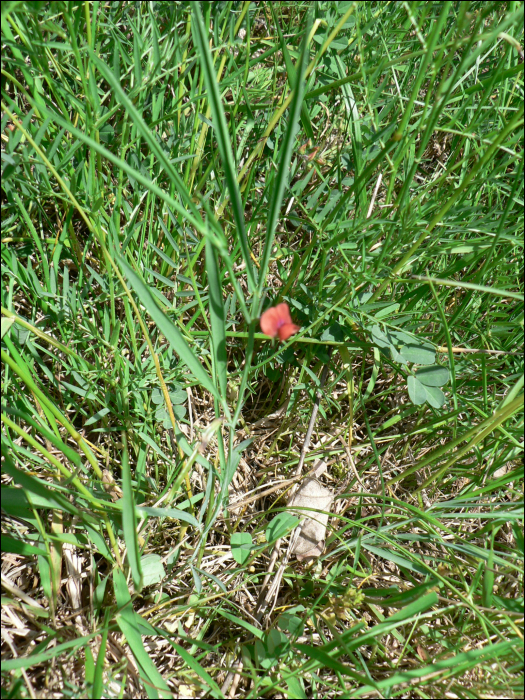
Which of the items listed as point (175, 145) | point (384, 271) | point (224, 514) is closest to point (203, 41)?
point (175, 145)

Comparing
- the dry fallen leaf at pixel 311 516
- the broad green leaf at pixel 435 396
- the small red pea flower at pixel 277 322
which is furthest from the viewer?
the dry fallen leaf at pixel 311 516

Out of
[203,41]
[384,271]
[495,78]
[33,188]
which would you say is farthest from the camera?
[384,271]

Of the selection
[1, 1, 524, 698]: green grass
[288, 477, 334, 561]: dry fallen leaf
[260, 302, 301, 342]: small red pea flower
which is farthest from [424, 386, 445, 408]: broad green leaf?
[260, 302, 301, 342]: small red pea flower

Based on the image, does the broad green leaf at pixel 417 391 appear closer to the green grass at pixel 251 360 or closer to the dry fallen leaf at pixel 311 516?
the green grass at pixel 251 360

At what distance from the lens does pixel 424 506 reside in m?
1.80

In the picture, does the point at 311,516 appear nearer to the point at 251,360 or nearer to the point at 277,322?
the point at 251,360

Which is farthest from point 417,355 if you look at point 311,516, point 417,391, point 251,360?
point 311,516

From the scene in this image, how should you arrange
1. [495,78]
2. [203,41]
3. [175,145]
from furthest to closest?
1. [175,145]
2. [495,78]
3. [203,41]

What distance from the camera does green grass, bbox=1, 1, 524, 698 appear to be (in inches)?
52.8

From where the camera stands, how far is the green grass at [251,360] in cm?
134

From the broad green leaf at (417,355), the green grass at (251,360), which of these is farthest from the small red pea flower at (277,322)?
the broad green leaf at (417,355)

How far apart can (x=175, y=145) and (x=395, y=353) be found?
0.89 m

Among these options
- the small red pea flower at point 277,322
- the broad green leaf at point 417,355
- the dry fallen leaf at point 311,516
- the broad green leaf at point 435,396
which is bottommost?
the dry fallen leaf at point 311,516

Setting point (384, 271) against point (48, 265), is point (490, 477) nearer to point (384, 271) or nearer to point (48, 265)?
point (384, 271)
